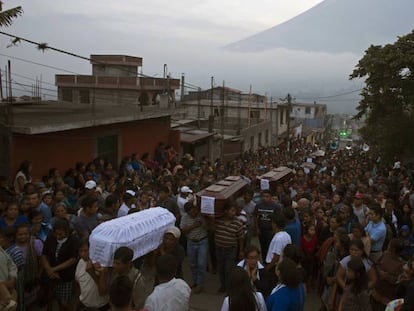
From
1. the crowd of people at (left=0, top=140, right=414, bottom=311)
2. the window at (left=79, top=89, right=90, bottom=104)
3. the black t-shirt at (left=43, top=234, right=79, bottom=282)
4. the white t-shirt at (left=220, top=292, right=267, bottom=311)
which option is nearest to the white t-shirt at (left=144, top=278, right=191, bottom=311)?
the crowd of people at (left=0, top=140, right=414, bottom=311)

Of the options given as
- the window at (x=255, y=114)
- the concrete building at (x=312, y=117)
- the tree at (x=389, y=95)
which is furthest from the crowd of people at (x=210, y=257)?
the concrete building at (x=312, y=117)

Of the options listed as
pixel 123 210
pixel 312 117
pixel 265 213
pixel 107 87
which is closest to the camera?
pixel 123 210

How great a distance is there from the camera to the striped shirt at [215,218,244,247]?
6.77 meters

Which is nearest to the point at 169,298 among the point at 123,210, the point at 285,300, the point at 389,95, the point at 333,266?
the point at 285,300

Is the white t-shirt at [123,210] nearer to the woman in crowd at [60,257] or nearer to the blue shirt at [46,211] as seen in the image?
the blue shirt at [46,211]

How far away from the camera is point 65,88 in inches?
1612

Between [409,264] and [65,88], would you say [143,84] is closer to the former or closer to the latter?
[65,88]

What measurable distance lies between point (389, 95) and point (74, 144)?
514 inches

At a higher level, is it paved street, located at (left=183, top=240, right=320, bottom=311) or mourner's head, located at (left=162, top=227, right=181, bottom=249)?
mourner's head, located at (left=162, top=227, right=181, bottom=249)

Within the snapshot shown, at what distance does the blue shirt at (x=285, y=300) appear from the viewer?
13.6 feet

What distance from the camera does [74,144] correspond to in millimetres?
12961

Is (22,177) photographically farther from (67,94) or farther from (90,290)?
(67,94)

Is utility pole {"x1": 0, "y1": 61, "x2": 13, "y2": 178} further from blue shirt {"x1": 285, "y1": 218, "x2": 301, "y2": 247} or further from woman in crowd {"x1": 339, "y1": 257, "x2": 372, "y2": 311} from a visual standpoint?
woman in crowd {"x1": 339, "y1": 257, "x2": 372, "y2": 311}

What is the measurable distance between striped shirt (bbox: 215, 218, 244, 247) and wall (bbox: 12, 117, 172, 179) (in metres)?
5.97
